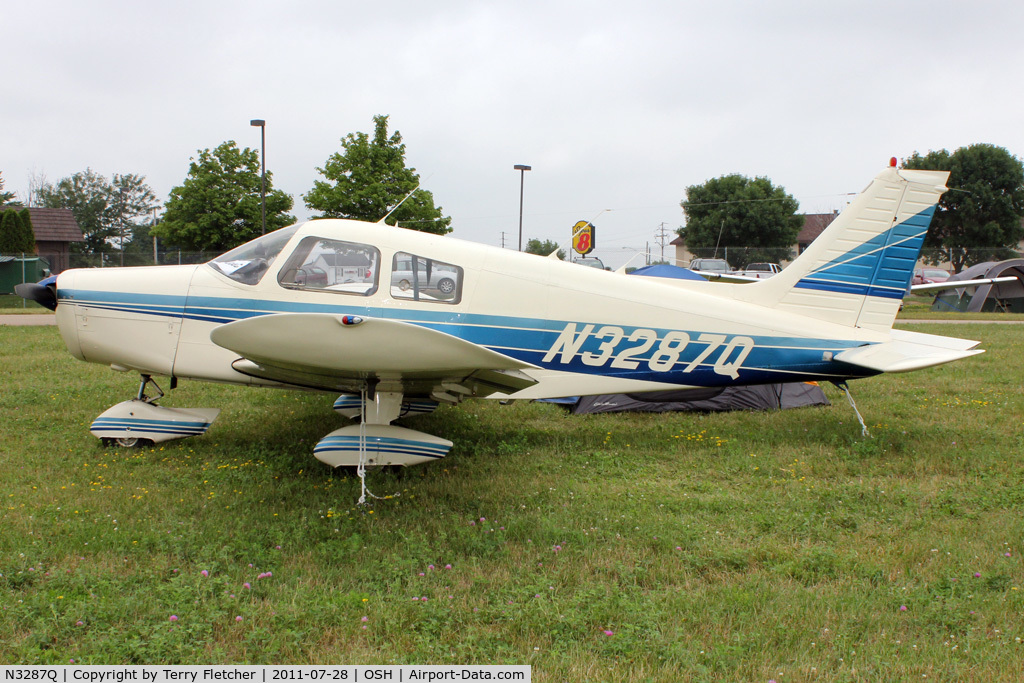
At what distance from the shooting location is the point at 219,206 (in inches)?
1326

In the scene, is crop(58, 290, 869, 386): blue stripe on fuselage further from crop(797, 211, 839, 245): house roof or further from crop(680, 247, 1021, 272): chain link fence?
crop(797, 211, 839, 245): house roof

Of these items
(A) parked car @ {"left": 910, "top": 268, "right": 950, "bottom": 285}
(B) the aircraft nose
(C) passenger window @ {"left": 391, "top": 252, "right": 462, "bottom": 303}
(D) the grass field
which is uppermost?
(A) parked car @ {"left": 910, "top": 268, "right": 950, "bottom": 285}

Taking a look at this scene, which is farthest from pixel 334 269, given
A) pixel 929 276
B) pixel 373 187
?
pixel 929 276

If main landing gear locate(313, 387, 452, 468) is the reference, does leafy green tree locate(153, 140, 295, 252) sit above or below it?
above

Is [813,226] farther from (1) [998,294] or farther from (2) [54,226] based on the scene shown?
(2) [54,226]

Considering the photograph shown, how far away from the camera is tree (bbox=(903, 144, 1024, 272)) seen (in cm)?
4697

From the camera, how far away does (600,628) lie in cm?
318

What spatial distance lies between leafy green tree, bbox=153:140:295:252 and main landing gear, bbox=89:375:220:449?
28.7 meters

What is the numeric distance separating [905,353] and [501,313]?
12.2 ft

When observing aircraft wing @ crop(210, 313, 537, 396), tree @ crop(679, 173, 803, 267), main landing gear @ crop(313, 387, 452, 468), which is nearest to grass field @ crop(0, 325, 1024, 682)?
main landing gear @ crop(313, 387, 452, 468)

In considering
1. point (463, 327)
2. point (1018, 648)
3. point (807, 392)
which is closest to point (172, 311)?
point (463, 327)

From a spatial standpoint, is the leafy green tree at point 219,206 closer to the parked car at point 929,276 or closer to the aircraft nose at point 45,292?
the aircraft nose at point 45,292

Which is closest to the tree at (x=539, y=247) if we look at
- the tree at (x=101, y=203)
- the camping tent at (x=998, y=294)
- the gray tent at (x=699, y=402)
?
the camping tent at (x=998, y=294)

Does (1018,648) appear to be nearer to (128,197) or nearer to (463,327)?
(463,327)
